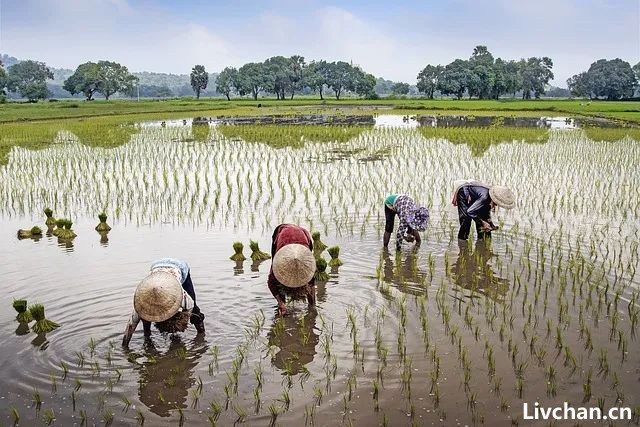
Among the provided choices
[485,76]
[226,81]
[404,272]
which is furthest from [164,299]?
[226,81]

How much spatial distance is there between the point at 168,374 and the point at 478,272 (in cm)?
355

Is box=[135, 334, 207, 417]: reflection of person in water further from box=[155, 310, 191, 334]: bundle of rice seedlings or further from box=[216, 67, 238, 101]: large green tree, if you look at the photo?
box=[216, 67, 238, 101]: large green tree

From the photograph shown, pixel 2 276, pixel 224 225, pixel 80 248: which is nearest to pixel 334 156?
pixel 224 225

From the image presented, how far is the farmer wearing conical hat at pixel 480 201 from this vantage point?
6.61 meters

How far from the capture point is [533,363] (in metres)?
4.28

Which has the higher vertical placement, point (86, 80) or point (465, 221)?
point (86, 80)

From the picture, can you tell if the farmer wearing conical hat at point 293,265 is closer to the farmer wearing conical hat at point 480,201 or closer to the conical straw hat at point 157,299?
the conical straw hat at point 157,299

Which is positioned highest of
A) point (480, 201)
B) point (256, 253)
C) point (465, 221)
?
point (480, 201)

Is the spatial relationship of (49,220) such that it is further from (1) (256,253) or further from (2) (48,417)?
(2) (48,417)

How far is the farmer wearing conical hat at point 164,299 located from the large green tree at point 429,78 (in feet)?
223

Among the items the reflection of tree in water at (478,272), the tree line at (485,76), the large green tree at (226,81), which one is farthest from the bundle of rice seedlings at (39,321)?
the large green tree at (226,81)

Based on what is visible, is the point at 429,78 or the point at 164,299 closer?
the point at 164,299

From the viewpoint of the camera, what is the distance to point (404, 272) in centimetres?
641

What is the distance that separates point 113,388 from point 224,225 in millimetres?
4610
